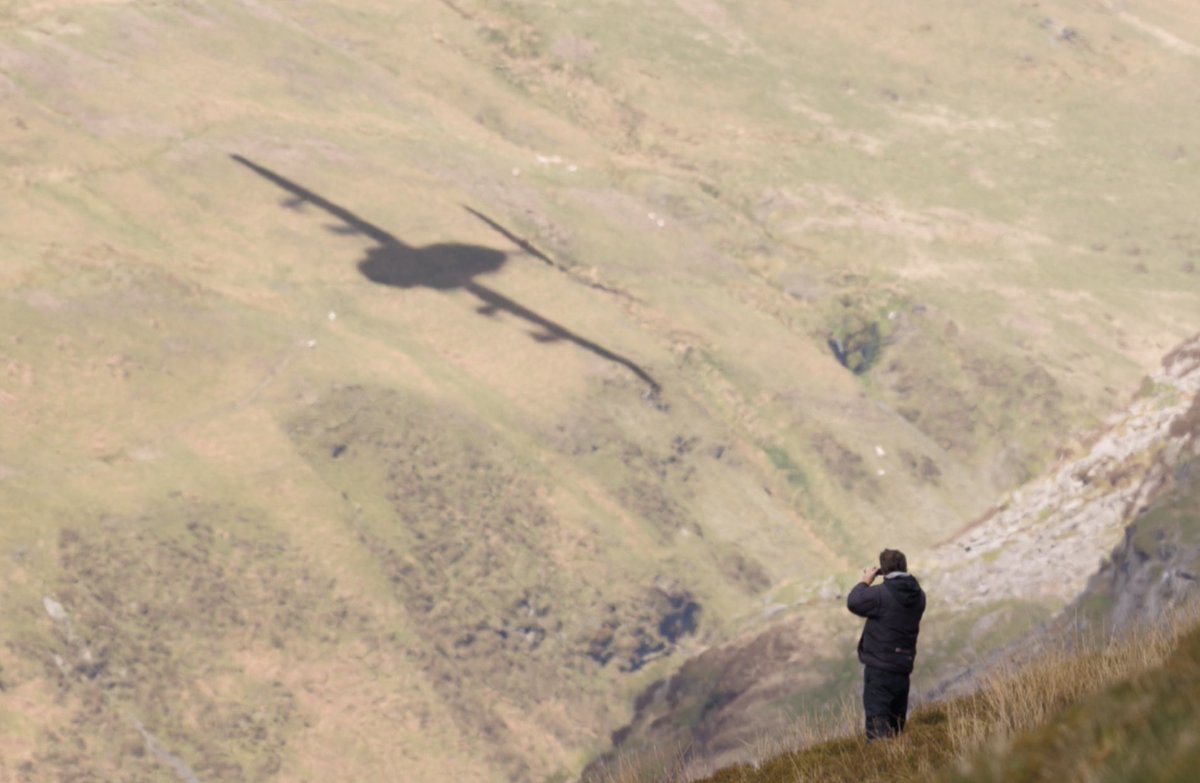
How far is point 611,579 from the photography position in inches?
5709

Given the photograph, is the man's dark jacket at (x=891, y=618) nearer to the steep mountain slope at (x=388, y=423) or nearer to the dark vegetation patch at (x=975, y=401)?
the steep mountain slope at (x=388, y=423)

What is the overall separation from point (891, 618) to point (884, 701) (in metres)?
1.13

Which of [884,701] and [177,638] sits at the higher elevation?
[884,701]

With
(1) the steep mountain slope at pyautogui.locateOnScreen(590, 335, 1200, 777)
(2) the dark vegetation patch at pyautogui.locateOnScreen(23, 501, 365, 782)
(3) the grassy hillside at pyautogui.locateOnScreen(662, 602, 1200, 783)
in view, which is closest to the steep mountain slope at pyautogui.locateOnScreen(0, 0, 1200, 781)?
(2) the dark vegetation patch at pyautogui.locateOnScreen(23, 501, 365, 782)

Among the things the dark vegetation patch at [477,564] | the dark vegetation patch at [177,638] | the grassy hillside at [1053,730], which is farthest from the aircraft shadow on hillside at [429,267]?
the grassy hillside at [1053,730]

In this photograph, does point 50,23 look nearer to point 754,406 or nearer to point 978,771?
point 754,406

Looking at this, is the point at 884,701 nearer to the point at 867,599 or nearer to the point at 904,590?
the point at 867,599

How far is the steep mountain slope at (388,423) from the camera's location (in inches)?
4525

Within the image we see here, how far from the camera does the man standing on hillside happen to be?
20.6 meters

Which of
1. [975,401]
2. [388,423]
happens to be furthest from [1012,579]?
[975,401]

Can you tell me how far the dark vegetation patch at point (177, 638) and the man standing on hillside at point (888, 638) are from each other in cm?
8839

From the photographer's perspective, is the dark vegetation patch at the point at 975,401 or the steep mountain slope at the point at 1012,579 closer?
the steep mountain slope at the point at 1012,579

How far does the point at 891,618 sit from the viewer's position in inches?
817

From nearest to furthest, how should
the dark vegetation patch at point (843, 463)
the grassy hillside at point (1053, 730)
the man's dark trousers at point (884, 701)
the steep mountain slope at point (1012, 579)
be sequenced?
1. the grassy hillside at point (1053, 730)
2. the man's dark trousers at point (884, 701)
3. the steep mountain slope at point (1012, 579)
4. the dark vegetation patch at point (843, 463)
